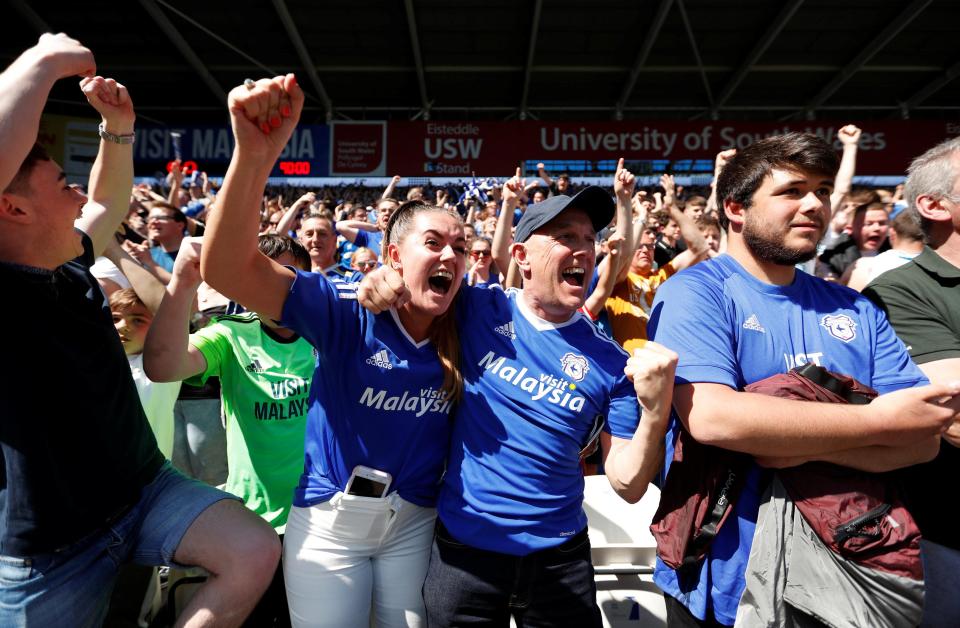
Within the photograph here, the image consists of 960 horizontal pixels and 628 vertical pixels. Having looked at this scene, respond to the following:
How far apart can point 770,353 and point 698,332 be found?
0.76 ft

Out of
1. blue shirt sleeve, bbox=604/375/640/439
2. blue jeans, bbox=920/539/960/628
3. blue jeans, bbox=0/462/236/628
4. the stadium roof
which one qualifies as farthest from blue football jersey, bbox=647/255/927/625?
the stadium roof

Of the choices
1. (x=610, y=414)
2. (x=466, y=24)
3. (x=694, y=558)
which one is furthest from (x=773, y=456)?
(x=466, y=24)

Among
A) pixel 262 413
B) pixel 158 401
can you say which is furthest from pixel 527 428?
pixel 158 401

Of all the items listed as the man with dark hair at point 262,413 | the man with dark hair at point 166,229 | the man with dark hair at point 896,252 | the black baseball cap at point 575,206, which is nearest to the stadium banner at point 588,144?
the man with dark hair at point 166,229

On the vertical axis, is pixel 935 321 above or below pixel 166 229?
Result: below

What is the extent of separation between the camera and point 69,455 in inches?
65.8

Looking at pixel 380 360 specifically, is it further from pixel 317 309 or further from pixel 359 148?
pixel 359 148

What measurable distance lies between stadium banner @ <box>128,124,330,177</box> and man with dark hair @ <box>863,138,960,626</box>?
16125mm

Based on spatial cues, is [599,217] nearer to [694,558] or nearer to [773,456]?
[773,456]

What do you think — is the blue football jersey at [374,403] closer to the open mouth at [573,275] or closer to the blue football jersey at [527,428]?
the blue football jersey at [527,428]

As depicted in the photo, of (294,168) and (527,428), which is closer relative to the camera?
(527,428)

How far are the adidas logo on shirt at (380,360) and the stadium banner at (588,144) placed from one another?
15.4 metres

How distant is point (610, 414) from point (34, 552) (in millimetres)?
1717

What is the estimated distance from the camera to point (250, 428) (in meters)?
2.53
